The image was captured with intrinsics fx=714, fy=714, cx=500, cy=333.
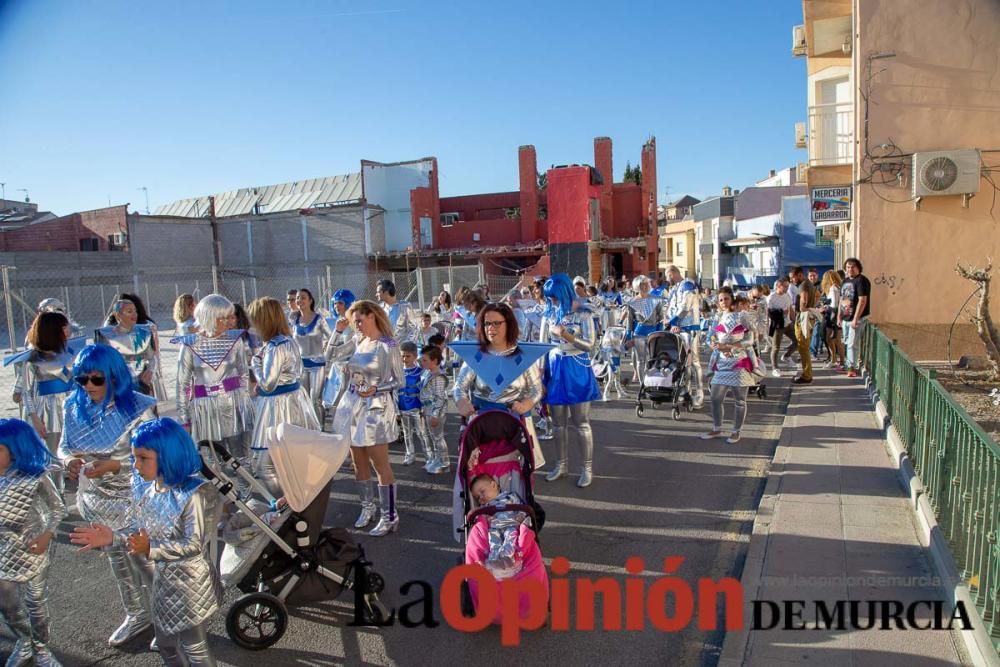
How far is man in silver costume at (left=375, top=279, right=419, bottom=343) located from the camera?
9.40 meters

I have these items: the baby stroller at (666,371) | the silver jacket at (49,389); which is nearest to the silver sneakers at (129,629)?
the silver jacket at (49,389)

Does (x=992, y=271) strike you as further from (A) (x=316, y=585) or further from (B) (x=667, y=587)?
(A) (x=316, y=585)

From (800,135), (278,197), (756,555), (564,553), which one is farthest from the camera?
(278,197)

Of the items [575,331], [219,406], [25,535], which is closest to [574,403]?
[575,331]

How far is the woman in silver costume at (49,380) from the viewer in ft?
21.4

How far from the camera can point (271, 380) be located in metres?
5.82

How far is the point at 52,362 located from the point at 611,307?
941 centimetres

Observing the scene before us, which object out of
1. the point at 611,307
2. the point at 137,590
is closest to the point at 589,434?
the point at 137,590

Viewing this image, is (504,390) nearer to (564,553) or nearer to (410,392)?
(564,553)

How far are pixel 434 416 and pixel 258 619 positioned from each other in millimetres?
3771

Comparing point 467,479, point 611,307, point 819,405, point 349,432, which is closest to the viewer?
point 467,479

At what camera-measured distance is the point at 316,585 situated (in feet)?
14.7

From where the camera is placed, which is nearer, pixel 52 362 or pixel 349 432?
pixel 349 432

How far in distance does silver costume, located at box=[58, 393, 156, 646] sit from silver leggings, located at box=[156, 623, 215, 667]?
930 mm
